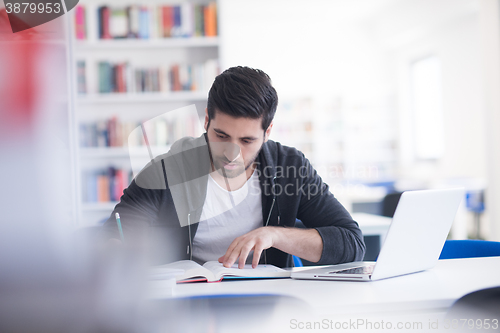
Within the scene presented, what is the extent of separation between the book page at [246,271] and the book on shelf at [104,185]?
2366mm

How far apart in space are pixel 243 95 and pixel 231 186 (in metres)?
0.32

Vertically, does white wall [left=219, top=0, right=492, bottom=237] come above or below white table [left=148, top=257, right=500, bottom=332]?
above

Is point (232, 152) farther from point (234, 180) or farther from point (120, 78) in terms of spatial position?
point (120, 78)

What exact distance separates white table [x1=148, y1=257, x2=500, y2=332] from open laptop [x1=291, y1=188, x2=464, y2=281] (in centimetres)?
2

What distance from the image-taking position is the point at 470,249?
1.43 m

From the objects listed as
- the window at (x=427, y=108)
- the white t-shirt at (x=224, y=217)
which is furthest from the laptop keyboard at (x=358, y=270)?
the window at (x=427, y=108)

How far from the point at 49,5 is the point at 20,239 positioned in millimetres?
202

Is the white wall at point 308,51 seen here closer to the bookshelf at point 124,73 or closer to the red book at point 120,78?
the bookshelf at point 124,73

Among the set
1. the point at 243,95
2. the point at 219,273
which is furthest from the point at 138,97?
the point at 219,273

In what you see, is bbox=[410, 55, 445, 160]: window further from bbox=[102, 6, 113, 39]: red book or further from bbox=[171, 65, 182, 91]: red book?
bbox=[102, 6, 113, 39]: red book

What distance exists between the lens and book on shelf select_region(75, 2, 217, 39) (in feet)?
10.8

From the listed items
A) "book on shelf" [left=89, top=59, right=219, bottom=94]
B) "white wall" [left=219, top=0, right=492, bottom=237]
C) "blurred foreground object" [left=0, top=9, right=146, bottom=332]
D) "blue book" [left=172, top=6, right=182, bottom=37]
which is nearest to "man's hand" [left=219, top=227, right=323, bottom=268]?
"blurred foreground object" [left=0, top=9, right=146, bottom=332]

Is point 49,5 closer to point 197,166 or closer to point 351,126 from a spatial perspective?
point 197,166

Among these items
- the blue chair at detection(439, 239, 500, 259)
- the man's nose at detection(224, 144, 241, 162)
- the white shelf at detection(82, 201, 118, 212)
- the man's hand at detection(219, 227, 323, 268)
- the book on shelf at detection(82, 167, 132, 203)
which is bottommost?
the blue chair at detection(439, 239, 500, 259)
